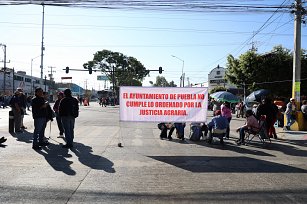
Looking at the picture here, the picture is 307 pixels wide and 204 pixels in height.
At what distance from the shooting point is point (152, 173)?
25.7 ft

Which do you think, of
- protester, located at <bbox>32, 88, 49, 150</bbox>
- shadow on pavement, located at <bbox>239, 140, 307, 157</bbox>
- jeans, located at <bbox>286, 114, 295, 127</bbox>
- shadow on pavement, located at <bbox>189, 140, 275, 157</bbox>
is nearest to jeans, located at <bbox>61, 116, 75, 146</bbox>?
protester, located at <bbox>32, 88, 49, 150</bbox>

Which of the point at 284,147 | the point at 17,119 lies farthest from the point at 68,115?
the point at 284,147

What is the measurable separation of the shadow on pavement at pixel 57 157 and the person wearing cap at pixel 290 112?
11465 millimetres

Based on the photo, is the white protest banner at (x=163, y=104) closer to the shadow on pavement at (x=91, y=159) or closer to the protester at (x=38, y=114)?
the shadow on pavement at (x=91, y=159)

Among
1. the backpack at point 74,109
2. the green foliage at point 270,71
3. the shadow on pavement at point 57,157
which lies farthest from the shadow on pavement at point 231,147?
the green foliage at point 270,71

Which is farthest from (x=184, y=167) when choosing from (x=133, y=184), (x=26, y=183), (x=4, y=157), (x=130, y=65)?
(x=130, y=65)

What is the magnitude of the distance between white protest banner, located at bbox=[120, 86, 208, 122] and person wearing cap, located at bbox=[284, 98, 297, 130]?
25.0 feet

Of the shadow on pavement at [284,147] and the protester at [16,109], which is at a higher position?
the protester at [16,109]

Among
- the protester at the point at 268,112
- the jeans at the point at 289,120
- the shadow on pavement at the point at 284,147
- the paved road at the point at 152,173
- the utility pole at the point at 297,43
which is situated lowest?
the paved road at the point at 152,173

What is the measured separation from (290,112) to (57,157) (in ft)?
40.5

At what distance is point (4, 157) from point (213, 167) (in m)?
5.40

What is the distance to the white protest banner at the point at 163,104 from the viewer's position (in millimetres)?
11344

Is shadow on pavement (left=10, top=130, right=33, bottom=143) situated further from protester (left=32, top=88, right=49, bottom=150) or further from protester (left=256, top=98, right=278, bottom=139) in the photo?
protester (left=256, top=98, right=278, bottom=139)

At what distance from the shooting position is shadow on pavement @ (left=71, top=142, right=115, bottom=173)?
27.4 ft
